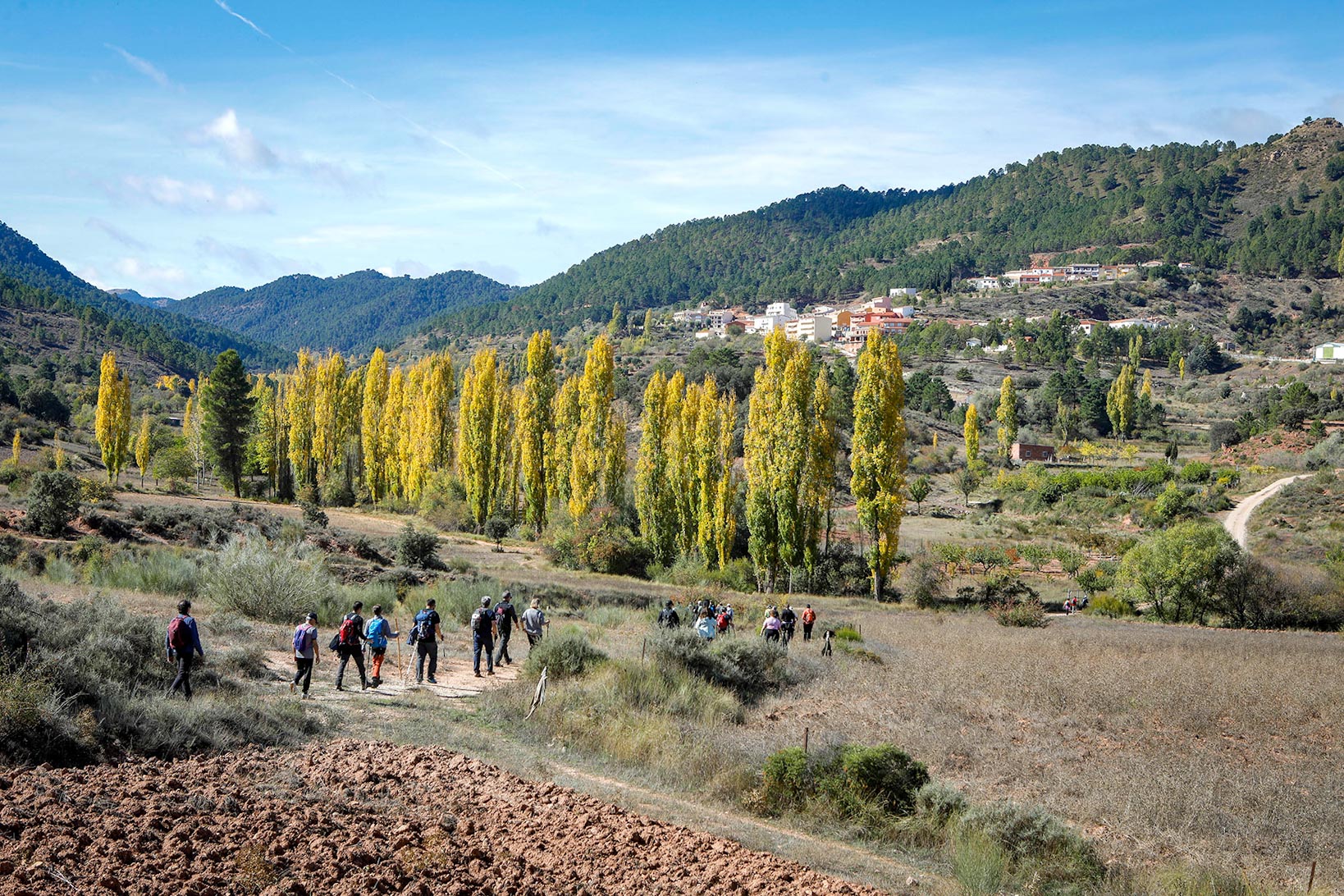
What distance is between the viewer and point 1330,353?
367 feet

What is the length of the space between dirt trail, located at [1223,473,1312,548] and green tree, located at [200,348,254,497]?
55.6 m

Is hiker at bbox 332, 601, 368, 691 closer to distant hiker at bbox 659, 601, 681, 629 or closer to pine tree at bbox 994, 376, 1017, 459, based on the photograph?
distant hiker at bbox 659, 601, 681, 629

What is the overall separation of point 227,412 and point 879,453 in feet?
137

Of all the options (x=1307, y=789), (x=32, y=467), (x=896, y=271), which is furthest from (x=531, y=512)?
(x=896, y=271)

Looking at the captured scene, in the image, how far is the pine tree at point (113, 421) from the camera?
51.2 meters

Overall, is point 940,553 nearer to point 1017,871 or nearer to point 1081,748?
point 1081,748

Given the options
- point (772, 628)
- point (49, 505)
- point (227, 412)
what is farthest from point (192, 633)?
point (227, 412)

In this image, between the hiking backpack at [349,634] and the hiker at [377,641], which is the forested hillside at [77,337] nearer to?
the hiker at [377,641]

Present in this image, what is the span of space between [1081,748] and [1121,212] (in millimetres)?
211235

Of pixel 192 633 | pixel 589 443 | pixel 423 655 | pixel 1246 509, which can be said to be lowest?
pixel 1246 509

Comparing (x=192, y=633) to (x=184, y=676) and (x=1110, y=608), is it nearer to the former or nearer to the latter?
(x=184, y=676)

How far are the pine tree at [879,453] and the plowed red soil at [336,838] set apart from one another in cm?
2596

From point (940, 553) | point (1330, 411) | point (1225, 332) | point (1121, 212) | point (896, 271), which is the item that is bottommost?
point (940, 553)

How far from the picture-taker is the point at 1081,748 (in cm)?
1341
